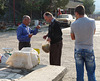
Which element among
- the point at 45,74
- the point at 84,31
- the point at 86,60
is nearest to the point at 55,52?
the point at 45,74

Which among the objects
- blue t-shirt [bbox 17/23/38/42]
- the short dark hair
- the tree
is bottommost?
blue t-shirt [bbox 17/23/38/42]

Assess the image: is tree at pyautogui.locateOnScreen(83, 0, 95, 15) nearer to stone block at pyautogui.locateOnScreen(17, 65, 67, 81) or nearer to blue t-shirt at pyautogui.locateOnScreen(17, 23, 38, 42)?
blue t-shirt at pyautogui.locateOnScreen(17, 23, 38, 42)

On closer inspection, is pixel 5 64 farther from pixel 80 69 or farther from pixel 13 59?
pixel 80 69

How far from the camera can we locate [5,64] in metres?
5.25

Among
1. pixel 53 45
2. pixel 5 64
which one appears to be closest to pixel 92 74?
pixel 53 45

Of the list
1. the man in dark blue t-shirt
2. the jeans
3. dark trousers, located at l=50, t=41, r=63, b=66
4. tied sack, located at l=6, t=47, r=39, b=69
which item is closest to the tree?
the man in dark blue t-shirt

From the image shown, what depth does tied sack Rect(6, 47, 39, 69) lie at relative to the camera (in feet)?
15.1

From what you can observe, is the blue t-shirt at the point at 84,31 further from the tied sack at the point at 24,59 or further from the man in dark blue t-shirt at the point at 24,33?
the man in dark blue t-shirt at the point at 24,33

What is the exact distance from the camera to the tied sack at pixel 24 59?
461cm

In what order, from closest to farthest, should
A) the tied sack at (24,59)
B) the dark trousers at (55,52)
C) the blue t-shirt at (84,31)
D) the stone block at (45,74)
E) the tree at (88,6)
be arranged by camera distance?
the blue t-shirt at (84,31) < the stone block at (45,74) < the tied sack at (24,59) < the dark trousers at (55,52) < the tree at (88,6)

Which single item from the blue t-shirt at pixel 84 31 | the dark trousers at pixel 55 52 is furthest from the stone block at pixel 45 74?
the blue t-shirt at pixel 84 31

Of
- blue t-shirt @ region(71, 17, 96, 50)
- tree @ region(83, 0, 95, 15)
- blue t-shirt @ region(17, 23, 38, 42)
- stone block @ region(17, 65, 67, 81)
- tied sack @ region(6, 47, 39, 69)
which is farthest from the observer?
tree @ region(83, 0, 95, 15)

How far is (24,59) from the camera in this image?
15.2 ft

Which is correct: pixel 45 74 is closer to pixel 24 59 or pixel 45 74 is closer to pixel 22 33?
pixel 24 59
